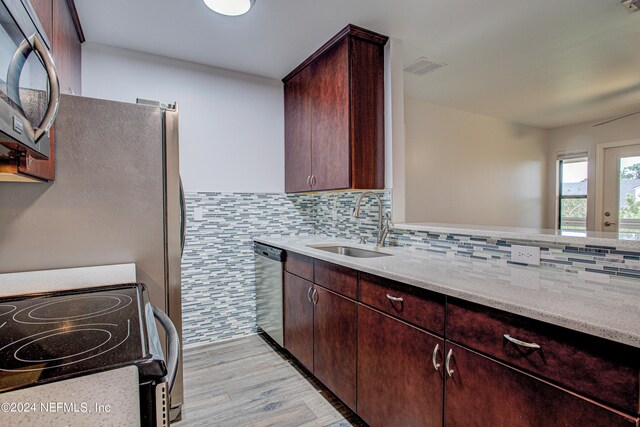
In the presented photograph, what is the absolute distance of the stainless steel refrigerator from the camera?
1390 millimetres

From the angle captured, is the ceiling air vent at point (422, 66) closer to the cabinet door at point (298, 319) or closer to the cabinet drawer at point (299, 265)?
the cabinet drawer at point (299, 265)

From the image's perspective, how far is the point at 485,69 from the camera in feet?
9.64

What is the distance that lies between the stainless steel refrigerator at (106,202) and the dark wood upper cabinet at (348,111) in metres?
1.10

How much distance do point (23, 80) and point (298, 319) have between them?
1932 millimetres

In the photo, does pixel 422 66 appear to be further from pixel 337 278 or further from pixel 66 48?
pixel 66 48

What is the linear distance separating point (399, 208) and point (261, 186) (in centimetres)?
132

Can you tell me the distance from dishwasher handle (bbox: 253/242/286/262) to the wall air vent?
267 centimetres

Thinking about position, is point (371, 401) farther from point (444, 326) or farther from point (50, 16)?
point (50, 16)

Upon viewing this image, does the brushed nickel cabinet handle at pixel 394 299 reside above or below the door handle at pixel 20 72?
below

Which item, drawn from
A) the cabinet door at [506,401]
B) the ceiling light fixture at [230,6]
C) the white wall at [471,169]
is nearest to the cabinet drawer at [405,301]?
the cabinet door at [506,401]

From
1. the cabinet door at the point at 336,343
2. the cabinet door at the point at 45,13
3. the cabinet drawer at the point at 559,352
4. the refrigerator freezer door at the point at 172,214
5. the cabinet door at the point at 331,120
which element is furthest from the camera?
the cabinet door at the point at 331,120

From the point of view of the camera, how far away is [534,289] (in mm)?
1186

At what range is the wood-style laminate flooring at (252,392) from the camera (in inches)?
71.2

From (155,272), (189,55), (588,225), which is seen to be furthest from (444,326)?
(588,225)
